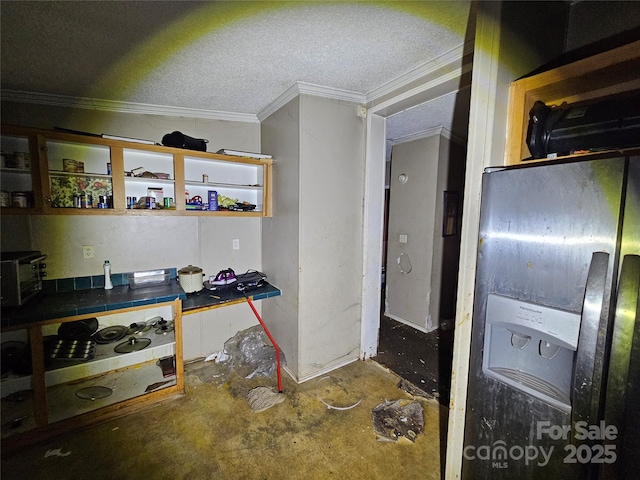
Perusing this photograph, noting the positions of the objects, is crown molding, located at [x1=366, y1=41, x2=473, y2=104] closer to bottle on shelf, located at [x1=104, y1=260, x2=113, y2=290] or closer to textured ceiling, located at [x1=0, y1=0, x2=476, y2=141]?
textured ceiling, located at [x1=0, y1=0, x2=476, y2=141]

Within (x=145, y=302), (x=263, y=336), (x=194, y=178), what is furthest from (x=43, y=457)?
(x=194, y=178)

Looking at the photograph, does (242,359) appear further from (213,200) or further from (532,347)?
(532,347)

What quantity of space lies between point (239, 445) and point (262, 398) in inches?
14.8

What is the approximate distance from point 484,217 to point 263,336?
223 centimetres

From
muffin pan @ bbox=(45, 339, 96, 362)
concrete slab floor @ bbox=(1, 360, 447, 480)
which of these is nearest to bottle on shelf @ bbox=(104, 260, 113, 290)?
muffin pan @ bbox=(45, 339, 96, 362)

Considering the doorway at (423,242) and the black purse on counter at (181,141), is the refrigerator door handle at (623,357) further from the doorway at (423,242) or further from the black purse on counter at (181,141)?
the black purse on counter at (181,141)

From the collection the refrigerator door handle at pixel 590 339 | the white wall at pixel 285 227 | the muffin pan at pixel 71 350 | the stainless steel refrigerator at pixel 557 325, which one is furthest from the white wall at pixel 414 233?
the muffin pan at pixel 71 350

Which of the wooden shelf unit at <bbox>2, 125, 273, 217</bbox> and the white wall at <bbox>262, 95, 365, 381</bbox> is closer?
the wooden shelf unit at <bbox>2, 125, 273, 217</bbox>

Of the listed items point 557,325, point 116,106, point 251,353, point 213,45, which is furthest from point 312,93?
point 251,353

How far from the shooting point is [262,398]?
2004 mm

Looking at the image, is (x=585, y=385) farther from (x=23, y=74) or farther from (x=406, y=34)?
(x=23, y=74)

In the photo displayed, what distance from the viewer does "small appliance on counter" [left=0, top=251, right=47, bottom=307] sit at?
1595 mm

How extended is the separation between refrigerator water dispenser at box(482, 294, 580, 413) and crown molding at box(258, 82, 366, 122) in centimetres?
184

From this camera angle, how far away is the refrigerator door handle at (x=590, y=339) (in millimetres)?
758
